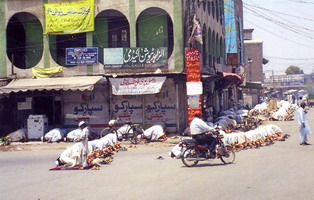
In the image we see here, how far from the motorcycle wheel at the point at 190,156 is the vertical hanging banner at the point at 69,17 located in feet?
37.7

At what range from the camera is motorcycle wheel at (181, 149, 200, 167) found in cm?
1062

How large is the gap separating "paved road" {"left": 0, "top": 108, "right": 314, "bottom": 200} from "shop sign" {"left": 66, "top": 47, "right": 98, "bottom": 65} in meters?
8.23

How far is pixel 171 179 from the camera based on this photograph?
8.73m

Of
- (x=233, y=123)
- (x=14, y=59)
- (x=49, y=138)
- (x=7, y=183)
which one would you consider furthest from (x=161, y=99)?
(x=7, y=183)

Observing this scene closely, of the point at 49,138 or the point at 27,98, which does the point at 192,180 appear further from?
the point at 27,98

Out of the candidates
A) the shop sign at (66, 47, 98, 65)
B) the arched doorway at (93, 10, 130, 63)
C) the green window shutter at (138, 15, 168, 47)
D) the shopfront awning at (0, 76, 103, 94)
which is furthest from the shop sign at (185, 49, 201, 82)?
the shop sign at (66, 47, 98, 65)

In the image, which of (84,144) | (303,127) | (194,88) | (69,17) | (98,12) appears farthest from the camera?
(69,17)

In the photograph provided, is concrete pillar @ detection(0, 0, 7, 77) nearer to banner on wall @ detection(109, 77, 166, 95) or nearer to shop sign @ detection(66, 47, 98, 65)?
shop sign @ detection(66, 47, 98, 65)

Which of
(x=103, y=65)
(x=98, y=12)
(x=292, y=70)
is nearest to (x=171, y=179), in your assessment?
(x=103, y=65)

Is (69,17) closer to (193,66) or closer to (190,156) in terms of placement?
(193,66)

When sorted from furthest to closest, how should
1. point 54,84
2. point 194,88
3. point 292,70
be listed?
1. point 292,70
2. point 54,84
3. point 194,88

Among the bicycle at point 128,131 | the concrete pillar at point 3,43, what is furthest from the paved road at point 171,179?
the concrete pillar at point 3,43

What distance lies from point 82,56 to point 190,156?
11.3 m

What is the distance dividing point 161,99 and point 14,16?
30.9 ft
